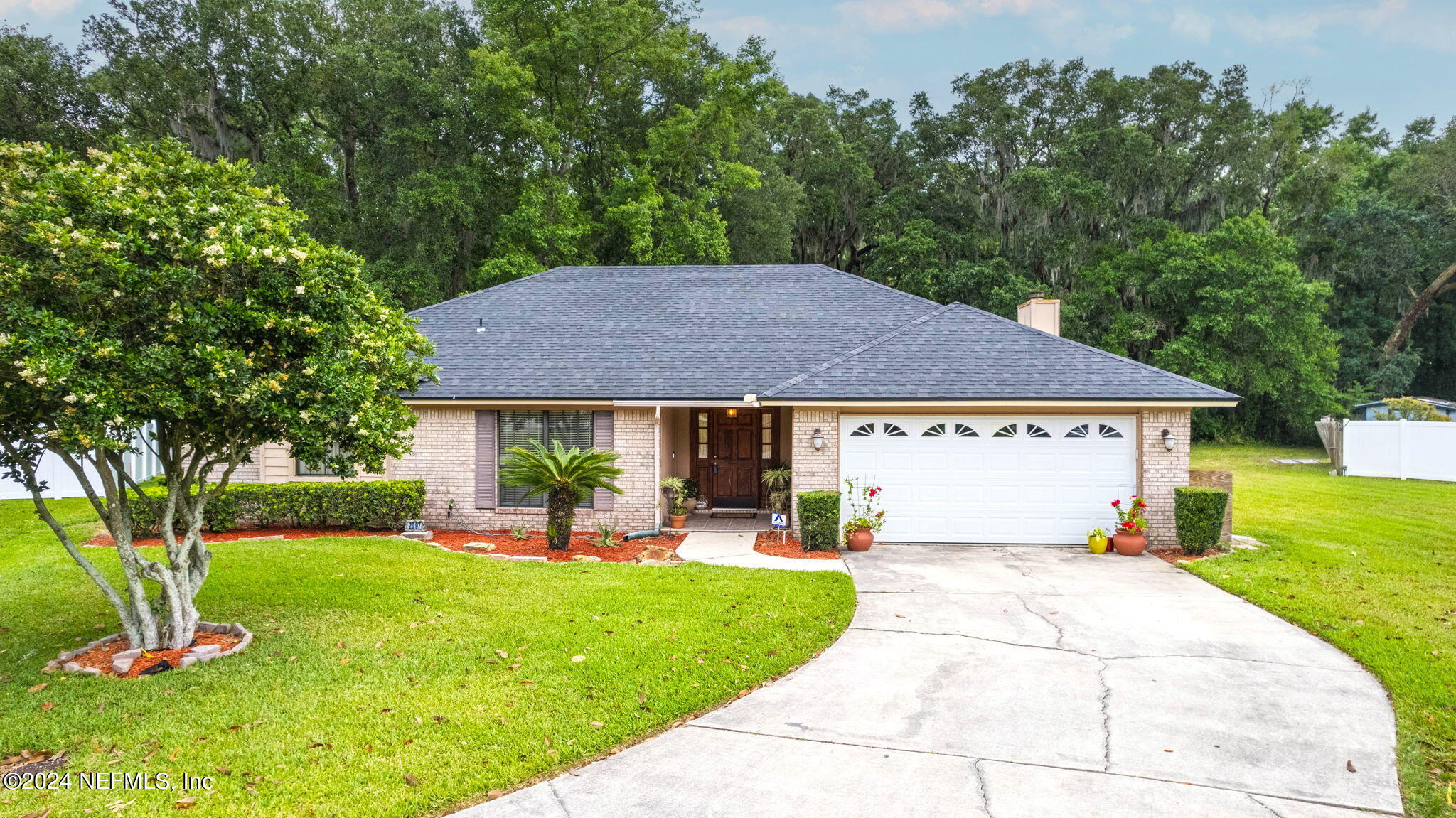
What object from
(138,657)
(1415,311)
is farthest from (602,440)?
(1415,311)

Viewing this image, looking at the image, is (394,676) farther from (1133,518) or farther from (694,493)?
(1133,518)

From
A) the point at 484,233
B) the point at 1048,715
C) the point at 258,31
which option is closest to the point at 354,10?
the point at 258,31

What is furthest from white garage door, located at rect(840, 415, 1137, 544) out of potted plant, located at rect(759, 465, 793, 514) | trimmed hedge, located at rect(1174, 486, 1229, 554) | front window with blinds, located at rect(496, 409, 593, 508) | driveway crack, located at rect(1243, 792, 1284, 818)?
driveway crack, located at rect(1243, 792, 1284, 818)

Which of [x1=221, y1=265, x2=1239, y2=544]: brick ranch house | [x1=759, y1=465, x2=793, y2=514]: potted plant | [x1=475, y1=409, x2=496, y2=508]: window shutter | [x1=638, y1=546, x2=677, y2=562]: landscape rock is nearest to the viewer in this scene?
[x1=638, y1=546, x2=677, y2=562]: landscape rock

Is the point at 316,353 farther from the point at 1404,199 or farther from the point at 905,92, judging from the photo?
the point at 1404,199

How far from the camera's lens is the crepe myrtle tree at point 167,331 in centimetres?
480

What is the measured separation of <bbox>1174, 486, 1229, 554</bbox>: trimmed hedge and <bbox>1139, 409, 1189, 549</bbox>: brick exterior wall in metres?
0.40

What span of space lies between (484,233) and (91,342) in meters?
21.9

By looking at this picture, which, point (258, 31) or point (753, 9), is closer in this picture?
point (258, 31)

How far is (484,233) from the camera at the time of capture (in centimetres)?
2555

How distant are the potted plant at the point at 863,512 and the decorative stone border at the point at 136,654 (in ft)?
24.6

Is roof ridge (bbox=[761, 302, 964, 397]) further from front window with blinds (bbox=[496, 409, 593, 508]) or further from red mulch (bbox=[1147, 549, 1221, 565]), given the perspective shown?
red mulch (bbox=[1147, 549, 1221, 565])

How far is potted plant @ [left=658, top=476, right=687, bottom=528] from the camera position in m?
12.4

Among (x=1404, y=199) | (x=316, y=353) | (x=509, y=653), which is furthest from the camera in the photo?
(x=1404, y=199)
